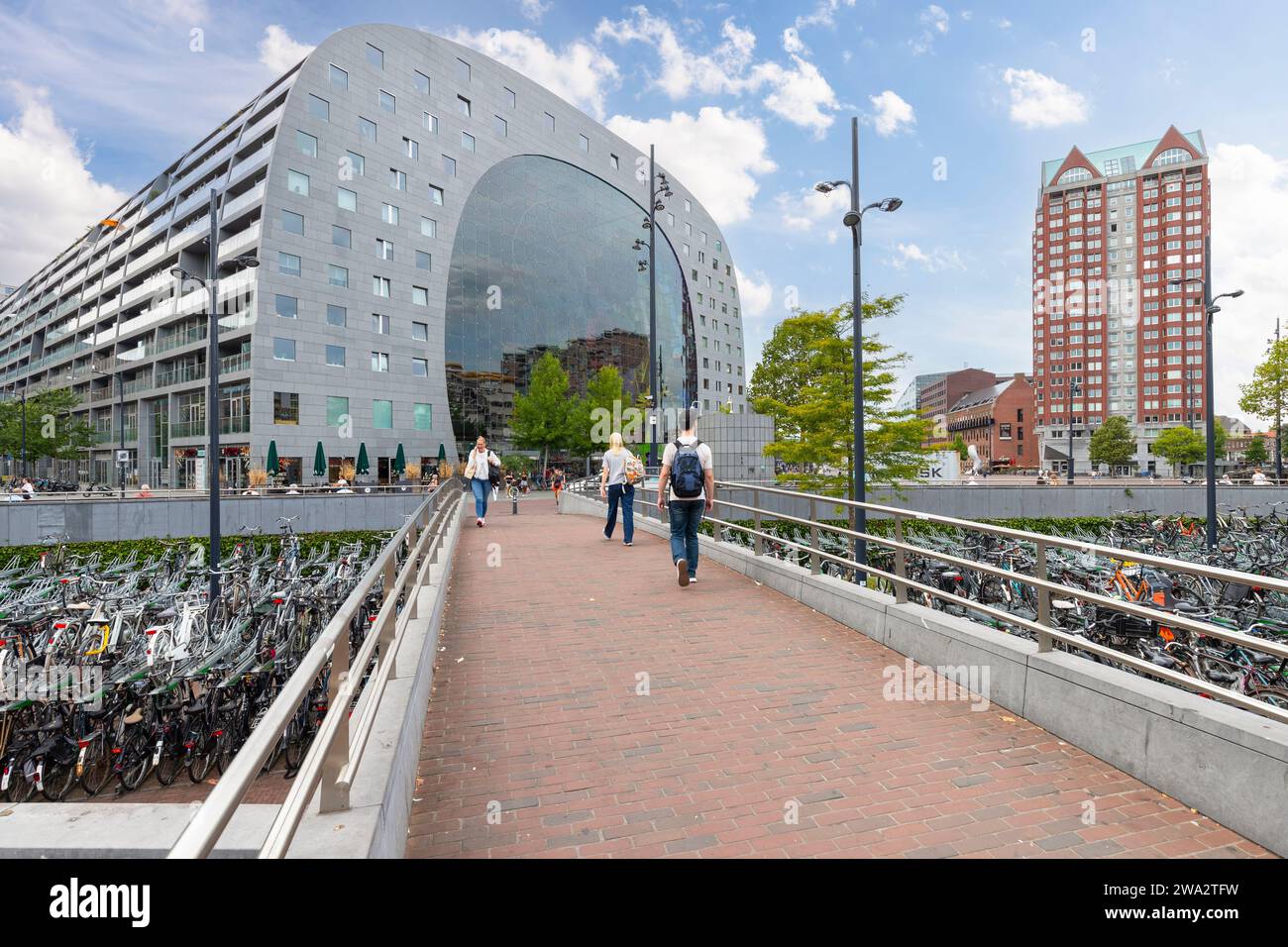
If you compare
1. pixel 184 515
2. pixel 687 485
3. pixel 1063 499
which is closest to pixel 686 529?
pixel 687 485

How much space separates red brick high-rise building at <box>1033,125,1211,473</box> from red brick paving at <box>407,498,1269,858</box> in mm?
121865

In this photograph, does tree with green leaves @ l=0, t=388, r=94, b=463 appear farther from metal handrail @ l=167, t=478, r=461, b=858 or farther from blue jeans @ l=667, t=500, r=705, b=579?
metal handrail @ l=167, t=478, r=461, b=858

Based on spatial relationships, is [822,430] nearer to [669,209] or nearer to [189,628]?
[189,628]

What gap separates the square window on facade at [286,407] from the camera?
1710 inches

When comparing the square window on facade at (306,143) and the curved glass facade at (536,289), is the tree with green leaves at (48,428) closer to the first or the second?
the square window on facade at (306,143)

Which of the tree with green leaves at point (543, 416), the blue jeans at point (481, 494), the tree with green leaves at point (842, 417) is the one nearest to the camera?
the blue jeans at point (481, 494)

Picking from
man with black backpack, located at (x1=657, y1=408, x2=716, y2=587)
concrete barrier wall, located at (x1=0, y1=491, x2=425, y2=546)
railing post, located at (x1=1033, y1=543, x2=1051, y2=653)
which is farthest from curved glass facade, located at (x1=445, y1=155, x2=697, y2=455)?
railing post, located at (x1=1033, y1=543, x2=1051, y2=653)

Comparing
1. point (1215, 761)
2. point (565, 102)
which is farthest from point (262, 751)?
point (565, 102)

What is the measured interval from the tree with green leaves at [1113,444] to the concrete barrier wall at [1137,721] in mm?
106239

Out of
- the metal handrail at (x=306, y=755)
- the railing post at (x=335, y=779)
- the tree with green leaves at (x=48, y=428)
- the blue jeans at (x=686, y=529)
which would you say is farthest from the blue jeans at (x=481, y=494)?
the tree with green leaves at (x=48, y=428)

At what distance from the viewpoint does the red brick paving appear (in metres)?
3.40

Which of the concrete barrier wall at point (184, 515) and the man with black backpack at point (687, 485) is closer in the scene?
the man with black backpack at point (687, 485)

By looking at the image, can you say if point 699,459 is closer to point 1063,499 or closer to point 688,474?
point 688,474

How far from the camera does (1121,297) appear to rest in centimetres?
12019
